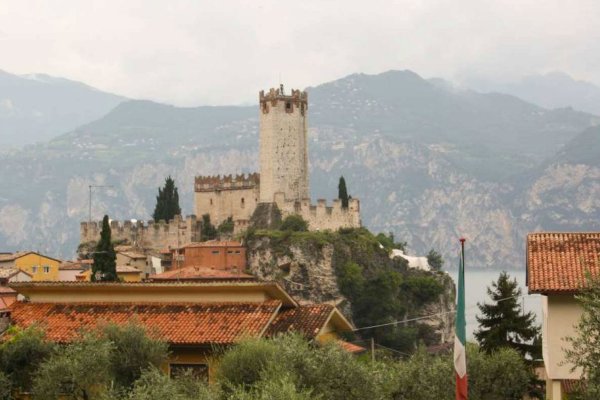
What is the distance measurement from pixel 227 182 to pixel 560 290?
70.9 metres

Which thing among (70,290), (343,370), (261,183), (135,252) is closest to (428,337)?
(261,183)

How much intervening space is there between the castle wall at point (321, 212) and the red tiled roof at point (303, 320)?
62.8 metres

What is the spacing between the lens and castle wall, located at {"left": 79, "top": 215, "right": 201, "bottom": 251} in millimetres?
98062

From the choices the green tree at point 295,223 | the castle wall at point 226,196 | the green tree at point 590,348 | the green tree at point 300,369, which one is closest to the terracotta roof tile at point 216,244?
the green tree at point 295,223

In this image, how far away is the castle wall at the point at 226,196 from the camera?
97188mm

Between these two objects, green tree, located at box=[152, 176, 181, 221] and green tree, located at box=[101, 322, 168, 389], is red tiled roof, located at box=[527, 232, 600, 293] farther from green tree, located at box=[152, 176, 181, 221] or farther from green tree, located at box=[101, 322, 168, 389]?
green tree, located at box=[152, 176, 181, 221]

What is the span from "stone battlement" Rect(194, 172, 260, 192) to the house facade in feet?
223

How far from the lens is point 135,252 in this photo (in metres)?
95.3

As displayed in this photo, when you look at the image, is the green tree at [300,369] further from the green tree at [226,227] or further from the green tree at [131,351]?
the green tree at [226,227]

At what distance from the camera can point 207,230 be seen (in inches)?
3819

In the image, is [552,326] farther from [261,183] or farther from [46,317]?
[261,183]

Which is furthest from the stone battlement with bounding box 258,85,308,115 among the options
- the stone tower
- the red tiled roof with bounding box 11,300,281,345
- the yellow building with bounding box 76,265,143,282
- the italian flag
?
the italian flag

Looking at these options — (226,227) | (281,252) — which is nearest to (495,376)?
(281,252)

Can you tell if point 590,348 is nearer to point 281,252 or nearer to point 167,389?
point 167,389
